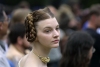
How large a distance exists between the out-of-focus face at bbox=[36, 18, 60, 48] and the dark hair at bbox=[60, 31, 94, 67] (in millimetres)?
932

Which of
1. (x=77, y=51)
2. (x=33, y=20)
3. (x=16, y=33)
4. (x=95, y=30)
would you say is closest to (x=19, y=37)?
(x=16, y=33)

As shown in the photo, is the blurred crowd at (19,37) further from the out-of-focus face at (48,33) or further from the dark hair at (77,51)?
the out-of-focus face at (48,33)

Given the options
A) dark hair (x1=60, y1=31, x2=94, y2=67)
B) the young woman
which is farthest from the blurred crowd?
the young woman

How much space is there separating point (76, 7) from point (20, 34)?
866 cm

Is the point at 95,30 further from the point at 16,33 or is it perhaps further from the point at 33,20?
the point at 33,20

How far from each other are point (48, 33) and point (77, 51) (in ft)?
3.48

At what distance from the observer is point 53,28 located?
4488 millimetres

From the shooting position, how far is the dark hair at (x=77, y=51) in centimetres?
535

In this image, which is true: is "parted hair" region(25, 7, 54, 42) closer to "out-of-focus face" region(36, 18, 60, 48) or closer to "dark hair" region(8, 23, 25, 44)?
"out-of-focus face" region(36, 18, 60, 48)

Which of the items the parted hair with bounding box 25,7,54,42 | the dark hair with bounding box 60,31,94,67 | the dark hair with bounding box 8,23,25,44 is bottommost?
the dark hair with bounding box 60,31,94,67

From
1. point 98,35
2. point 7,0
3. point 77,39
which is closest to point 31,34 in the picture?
point 77,39

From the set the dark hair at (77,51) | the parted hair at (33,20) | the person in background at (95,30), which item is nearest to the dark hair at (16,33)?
the person in background at (95,30)

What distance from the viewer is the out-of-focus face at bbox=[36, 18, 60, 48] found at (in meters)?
4.46

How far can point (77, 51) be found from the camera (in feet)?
17.9
